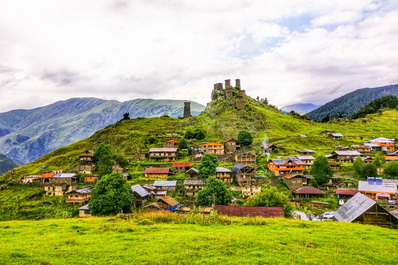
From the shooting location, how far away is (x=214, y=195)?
5828cm

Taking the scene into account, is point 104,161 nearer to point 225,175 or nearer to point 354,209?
point 225,175

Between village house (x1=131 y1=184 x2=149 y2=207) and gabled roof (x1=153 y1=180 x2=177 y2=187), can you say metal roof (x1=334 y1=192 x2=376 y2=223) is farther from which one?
gabled roof (x1=153 y1=180 x2=177 y2=187)

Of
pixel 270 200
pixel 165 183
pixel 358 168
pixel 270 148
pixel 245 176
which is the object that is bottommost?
pixel 165 183

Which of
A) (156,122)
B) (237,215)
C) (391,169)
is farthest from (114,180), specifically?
(156,122)

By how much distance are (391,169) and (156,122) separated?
13082 cm

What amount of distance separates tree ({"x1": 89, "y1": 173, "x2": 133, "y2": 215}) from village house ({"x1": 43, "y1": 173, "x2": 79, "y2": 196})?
31.4 m

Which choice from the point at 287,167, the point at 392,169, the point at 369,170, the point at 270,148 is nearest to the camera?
the point at 369,170

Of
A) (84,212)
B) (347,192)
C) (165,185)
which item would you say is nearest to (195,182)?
(165,185)

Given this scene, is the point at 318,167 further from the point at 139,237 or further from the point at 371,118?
the point at 371,118

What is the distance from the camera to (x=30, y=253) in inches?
744

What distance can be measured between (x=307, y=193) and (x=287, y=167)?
17740mm

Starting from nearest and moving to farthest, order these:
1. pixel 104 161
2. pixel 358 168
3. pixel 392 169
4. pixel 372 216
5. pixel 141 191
A: pixel 372 216
pixel 141 191
pixel 392 169
pixel 358 168
pixel 104 161

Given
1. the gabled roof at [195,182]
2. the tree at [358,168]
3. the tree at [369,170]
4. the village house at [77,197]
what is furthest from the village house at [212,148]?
the village house at [77,197]

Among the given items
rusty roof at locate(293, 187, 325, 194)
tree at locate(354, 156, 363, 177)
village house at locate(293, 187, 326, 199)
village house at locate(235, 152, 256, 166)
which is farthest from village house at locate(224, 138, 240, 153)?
tree at locate(354, 156, 363, 177)
